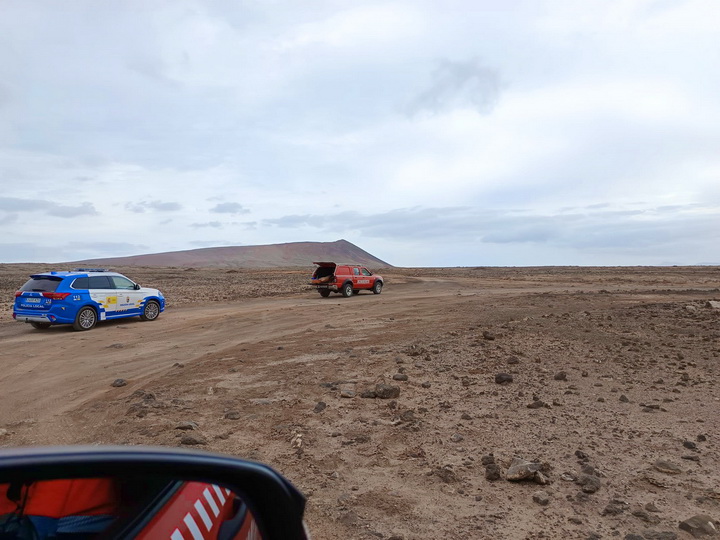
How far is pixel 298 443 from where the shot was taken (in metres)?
5.66

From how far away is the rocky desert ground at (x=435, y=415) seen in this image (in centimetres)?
428

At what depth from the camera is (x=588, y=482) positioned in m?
4.55

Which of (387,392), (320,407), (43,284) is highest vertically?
(43,284)

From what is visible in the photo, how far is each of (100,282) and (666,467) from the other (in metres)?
15.6

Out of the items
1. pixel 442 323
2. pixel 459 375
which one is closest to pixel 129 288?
pixel 442 323

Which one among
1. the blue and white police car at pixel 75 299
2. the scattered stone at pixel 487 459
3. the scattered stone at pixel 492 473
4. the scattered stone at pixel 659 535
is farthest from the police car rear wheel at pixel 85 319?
the scattered stone at pixel 659 535

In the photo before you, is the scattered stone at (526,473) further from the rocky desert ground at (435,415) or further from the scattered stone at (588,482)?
the scattered stone at (588,482)

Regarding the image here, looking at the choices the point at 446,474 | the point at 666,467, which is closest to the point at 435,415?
the point at 446,474

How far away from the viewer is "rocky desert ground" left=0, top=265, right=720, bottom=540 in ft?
14.0

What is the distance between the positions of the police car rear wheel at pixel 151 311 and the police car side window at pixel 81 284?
2.17 m

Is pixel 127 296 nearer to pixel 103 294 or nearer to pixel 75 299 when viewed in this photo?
pixel 103 294

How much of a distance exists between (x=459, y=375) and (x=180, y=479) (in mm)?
7175

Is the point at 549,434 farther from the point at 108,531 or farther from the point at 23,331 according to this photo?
the point at 23,331

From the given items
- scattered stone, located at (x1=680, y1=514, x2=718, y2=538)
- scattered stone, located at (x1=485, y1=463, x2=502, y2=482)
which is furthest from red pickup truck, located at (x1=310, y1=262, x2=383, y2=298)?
scattered stone, located at (x1=680, y1=514, x2=718, y2=538)
